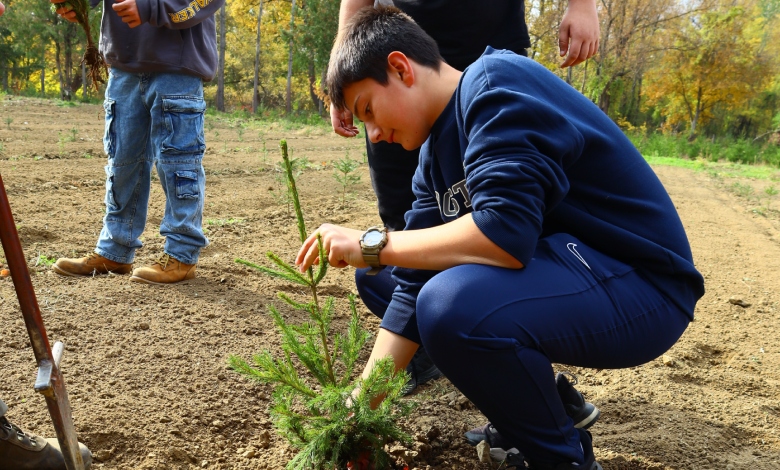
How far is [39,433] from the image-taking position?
6.69 feet

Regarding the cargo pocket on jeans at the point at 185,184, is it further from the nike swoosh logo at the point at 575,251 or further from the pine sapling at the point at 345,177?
the nike swoosh logo at the point at 575,251

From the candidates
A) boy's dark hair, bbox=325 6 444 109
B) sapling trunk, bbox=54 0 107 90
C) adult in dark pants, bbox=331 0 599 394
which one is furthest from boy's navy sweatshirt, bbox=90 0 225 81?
boy's dark hair, bbox=325 6 444 109

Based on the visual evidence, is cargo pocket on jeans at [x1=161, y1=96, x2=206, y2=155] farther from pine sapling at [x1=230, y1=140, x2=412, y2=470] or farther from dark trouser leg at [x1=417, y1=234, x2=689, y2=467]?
dark trouser leg at [x1=417, y1=234, x2=689, y2=467]

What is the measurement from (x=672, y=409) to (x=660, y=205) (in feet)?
3.53

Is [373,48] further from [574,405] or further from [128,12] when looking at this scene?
[128,12]

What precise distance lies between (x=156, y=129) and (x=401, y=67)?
1.99 m

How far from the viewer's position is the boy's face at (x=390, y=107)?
5.51 feet

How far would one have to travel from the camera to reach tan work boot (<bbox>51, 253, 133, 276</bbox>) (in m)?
3.41

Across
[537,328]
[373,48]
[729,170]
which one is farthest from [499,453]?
[729,170]

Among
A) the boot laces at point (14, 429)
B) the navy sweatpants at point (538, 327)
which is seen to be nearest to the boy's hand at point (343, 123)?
the navy sweatpants at point (538, 327)

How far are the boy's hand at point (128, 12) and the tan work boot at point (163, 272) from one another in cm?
113

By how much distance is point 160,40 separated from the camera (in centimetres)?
317

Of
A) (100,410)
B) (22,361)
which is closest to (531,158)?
(100,410)

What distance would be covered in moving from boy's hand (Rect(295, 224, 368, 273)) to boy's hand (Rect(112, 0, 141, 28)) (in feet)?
6.22
